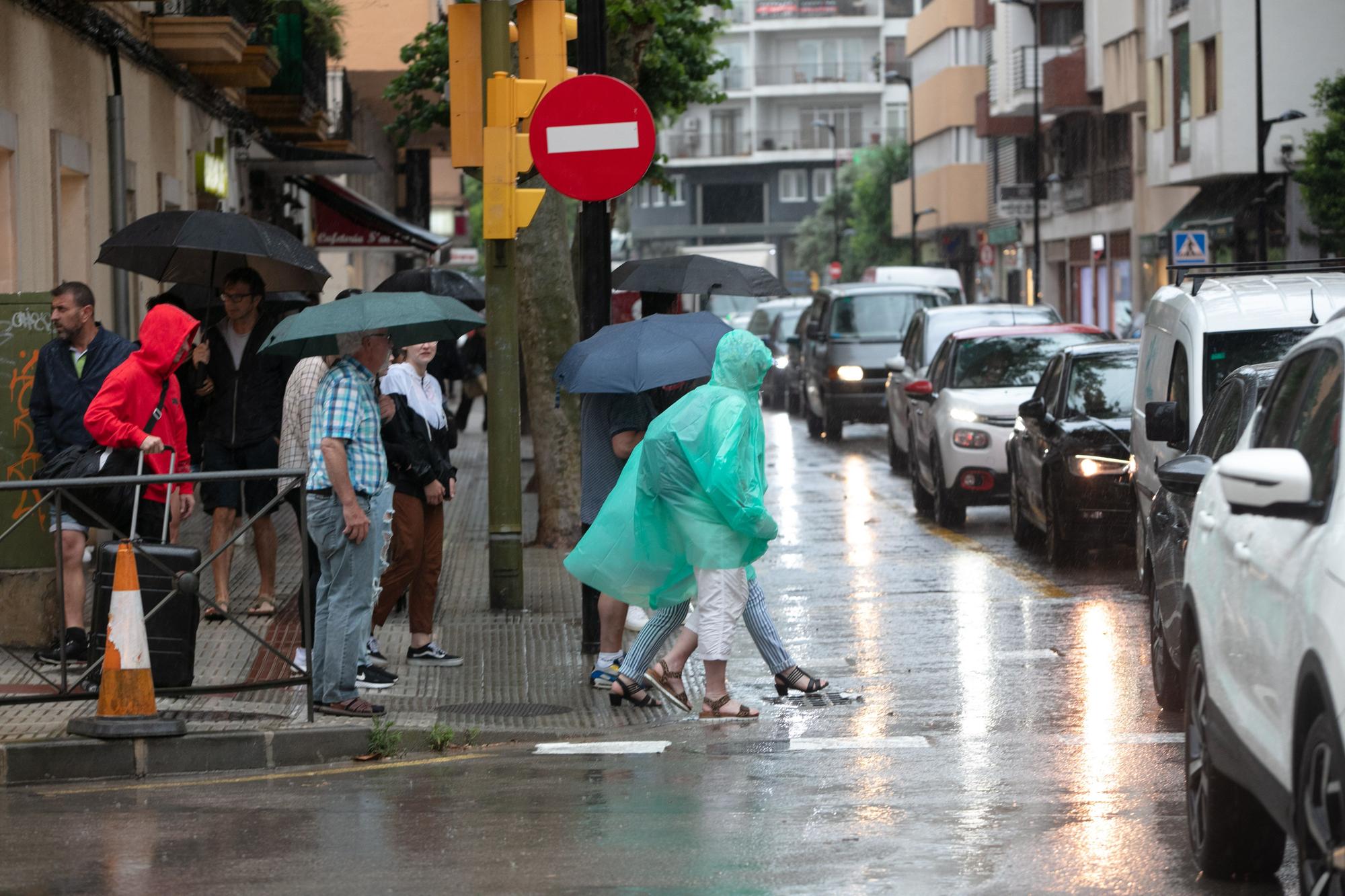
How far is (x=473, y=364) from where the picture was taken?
28438 millimetres

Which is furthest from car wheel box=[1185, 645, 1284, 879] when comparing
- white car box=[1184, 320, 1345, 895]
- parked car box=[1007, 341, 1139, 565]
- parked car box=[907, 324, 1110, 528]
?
parked car box=[907, 324, 1110, 528]

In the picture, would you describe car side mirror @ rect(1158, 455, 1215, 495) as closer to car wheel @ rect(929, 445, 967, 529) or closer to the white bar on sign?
the white bar on sign

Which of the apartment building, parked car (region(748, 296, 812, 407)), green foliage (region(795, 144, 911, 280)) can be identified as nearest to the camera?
parked car (region(748, 296, 812, 407))

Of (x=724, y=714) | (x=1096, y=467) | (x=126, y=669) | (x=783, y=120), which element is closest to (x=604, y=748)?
(x=724, y=714)

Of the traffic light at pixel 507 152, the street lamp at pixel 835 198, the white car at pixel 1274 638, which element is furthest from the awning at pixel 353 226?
the street lamp at pixel 835 198

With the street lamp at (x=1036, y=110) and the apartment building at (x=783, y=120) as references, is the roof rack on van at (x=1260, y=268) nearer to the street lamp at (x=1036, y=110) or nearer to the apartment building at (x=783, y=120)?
the street lamp at (x=1036, y=110)

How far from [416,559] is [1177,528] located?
145 inches

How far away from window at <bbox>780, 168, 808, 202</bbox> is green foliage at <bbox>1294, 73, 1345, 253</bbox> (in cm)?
7054

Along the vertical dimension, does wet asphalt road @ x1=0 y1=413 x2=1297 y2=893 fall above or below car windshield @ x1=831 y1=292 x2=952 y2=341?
below

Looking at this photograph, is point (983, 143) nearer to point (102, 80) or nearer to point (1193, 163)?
point (1193, 163)

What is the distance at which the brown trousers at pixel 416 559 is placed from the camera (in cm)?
1044

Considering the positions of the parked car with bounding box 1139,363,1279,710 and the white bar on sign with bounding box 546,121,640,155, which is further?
the white bar on sign with bounding box 546,121,640,155

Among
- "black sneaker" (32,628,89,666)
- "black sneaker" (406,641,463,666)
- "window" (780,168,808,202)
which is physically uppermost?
"window" (780,168,808,202)

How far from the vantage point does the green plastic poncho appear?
885cm
